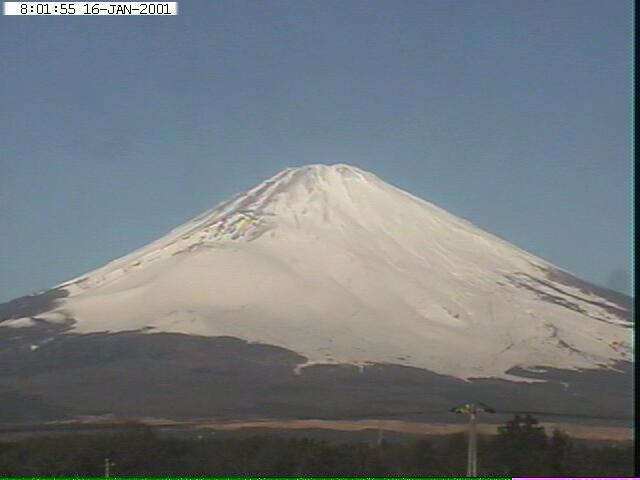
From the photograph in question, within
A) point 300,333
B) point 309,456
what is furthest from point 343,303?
point 309,456

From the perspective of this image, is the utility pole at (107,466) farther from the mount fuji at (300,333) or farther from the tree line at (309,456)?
the mount fuji at (300,333)

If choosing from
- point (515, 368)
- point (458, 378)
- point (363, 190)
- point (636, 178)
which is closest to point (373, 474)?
point (636, 178)

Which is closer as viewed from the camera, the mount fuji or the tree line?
the tree line

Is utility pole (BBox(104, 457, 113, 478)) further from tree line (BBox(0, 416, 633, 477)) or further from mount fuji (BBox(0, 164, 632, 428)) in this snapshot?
mount fuji (BBox(0, 164, 632, 428))

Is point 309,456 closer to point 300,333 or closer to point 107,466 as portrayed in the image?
point 107,466

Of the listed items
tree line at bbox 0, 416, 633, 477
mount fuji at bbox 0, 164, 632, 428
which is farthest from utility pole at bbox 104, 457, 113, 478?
mount fuji at bbox 0, 164, 632, 428

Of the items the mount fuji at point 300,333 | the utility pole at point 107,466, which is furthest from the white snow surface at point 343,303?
the utility pole at point 107,466

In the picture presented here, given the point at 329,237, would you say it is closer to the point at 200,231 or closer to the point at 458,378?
the point at 200,231

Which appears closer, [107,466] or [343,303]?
[107,466]
